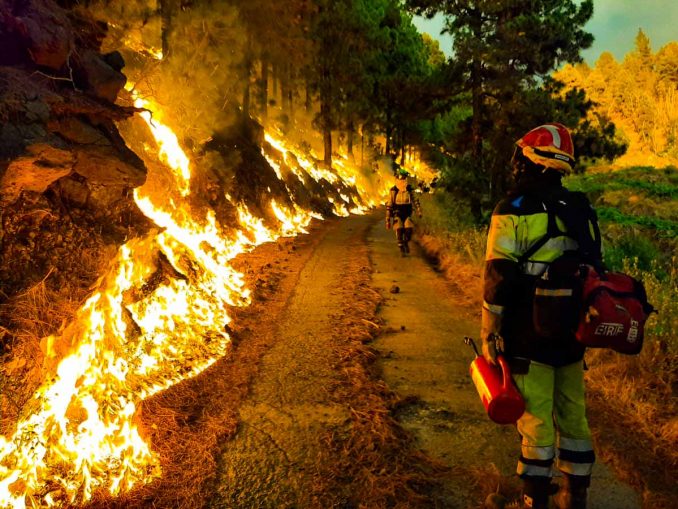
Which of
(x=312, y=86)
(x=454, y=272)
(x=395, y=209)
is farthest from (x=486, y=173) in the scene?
(x=312, y=86)

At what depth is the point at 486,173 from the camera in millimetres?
12461

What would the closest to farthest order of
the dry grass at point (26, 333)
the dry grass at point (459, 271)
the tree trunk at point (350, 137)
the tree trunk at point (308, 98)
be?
1. the dry grass at point (26, 333)
2. the dry grass at point (459, 271)
3. the tree trunk at point (308, 98)
4. the tree trunk at point (350, 137)

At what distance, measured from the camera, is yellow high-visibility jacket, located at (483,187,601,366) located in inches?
116

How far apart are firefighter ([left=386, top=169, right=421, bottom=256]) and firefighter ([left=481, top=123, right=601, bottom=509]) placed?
30.9ft

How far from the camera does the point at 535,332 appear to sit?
2953 millimetres

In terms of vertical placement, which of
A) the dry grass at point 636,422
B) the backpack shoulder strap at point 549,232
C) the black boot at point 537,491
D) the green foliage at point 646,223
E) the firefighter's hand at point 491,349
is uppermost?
the backpack shoulder strap at point 549,232

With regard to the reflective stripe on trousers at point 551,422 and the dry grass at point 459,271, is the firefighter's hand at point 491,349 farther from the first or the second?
the dry grass at point 459,271

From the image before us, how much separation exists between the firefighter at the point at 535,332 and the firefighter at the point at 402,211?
9431 mm

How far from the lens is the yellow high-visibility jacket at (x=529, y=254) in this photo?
9.68 feet

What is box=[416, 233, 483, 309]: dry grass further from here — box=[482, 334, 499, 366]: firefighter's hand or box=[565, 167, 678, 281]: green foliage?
box=[482, 334, 499, 366]: firefighter's hand

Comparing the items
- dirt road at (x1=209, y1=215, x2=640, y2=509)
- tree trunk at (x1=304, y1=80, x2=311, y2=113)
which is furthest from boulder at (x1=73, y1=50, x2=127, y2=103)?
tree trunk at (x1=304, y1=80, x2=311, y2=113)

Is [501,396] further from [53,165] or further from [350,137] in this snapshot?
[350,137]

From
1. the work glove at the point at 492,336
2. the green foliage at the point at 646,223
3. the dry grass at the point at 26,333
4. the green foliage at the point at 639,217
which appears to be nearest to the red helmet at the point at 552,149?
the work glove at the point at 492,336

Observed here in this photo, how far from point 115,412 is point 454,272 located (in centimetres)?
774
